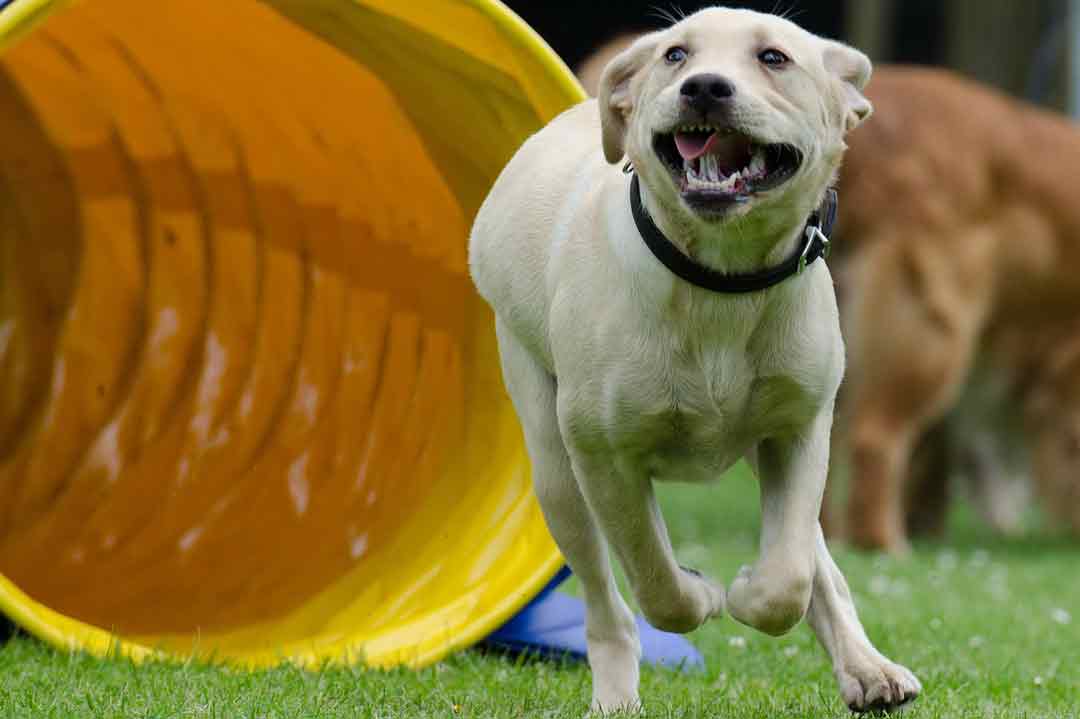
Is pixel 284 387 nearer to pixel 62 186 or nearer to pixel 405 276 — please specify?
pixel 405 276

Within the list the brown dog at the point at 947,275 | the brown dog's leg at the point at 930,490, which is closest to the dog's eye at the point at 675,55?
the brown dog at the point at 947,275

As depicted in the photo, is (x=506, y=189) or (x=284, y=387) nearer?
(x=506, y=189)

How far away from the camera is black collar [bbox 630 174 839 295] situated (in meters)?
3.36

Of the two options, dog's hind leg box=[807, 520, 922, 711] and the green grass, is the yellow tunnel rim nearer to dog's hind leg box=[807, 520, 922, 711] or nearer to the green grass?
the green grass

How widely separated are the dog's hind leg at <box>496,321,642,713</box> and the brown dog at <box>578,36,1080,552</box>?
3690 mm

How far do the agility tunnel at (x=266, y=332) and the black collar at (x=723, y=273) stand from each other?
131 centimetres

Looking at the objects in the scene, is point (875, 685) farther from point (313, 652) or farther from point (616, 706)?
point (313, 652)

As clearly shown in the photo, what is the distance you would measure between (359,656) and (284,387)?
174 cm

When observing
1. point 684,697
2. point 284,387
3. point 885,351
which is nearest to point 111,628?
point 284,387

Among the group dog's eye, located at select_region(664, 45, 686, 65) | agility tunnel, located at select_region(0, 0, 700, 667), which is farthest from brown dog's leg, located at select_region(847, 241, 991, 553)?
dog's eye, located at select_region(664, 45, 686, 65)

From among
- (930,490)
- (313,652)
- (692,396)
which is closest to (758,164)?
(692,396)

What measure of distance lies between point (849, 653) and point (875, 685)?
108mm

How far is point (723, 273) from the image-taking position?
3.36 meters

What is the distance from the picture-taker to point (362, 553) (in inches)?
217
